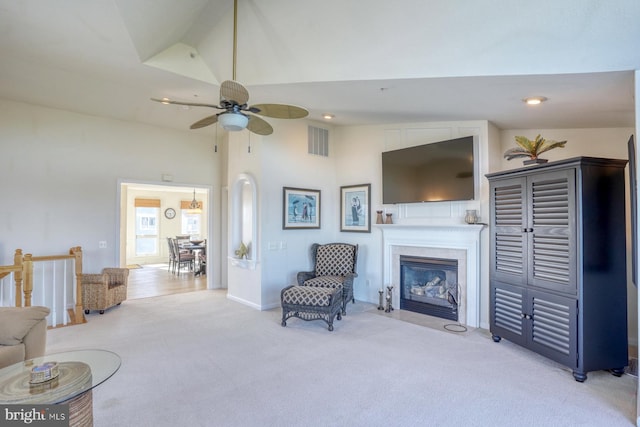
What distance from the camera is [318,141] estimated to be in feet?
19.7

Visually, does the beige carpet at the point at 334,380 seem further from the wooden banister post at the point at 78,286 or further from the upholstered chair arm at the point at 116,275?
the upholstered chair arm at the point at 116,275

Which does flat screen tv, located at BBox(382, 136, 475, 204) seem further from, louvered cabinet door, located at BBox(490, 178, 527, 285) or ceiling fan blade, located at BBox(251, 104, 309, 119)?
ceiling fan blade, located at BBox(251, 104, 309, 119)

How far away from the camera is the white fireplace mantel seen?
4547mm

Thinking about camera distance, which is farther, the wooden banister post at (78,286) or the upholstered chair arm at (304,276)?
the upholstered chair arm at (304,276)

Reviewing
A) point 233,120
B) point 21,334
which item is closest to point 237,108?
point 233,120

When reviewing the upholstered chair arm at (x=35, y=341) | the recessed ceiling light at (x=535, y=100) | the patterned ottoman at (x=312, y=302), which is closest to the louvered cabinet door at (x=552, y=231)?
the recessed ceiling light at (x=535, y=100)

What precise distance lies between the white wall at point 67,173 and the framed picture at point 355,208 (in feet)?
11.7

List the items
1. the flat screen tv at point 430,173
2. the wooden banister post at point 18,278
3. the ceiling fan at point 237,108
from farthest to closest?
the flat screen tv at point 430,173 < the wooden banister post at point 18,278 < the ceiling fan at point 237,108

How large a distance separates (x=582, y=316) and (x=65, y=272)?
267 inches

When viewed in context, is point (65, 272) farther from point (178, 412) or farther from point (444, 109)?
point (444, 109)

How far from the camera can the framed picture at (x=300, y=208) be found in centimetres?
562

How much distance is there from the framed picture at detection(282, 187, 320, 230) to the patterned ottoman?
1443mm

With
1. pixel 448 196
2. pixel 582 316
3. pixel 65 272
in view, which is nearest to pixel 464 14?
pixel 448 196

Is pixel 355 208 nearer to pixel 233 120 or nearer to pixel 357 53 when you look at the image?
pixel 357 53
